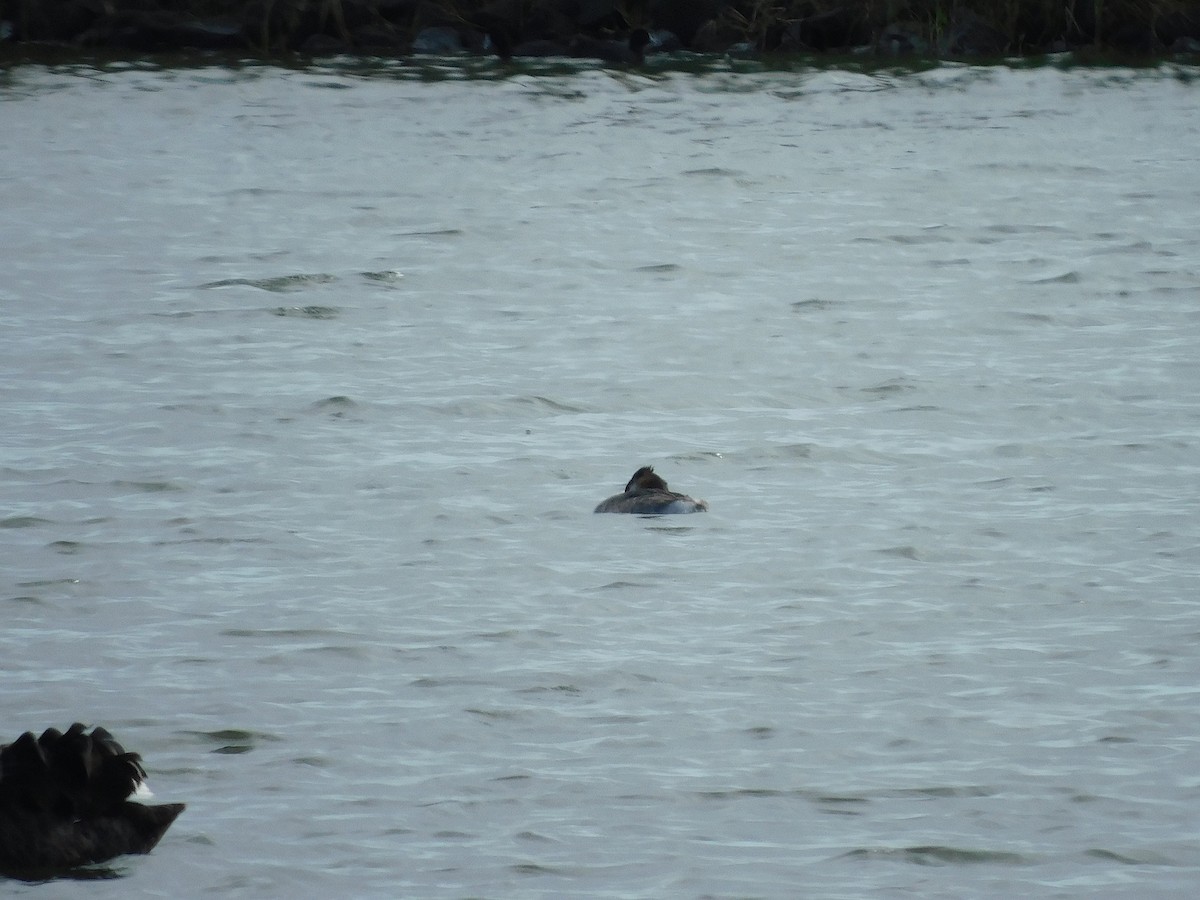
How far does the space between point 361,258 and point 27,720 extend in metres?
13.4

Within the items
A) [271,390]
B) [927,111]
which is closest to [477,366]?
[271,390]

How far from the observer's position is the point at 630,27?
41.6m

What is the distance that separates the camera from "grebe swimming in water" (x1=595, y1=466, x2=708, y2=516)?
11352 mm

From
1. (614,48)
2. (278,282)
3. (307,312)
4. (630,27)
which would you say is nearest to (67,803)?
(307,312)

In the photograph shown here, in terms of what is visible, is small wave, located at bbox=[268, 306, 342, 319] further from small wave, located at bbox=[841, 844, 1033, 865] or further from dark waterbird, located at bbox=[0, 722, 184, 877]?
small wave, located at bbox=[841, 844, 1033, 865]

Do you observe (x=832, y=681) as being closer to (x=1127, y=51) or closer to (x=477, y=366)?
(x=477, y=366)

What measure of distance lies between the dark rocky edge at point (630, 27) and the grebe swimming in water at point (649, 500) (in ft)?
93.9

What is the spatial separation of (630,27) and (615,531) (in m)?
31.3

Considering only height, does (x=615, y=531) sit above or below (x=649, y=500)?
below

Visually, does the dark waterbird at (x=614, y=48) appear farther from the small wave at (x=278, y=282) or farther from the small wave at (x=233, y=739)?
the small wave at (x=233, y=739)

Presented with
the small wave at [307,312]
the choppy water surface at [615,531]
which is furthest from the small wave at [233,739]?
the small wave at [307,312]

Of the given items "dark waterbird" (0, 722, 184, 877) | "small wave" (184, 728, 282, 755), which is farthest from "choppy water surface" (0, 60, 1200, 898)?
"dark waterbird" (0, 722, 184, 877)

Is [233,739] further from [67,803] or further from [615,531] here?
[615,531]

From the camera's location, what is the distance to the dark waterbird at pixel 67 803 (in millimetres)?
6648
